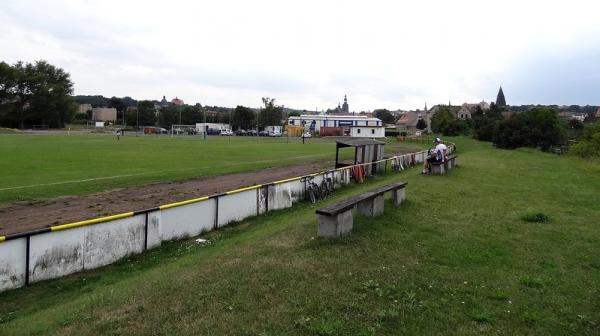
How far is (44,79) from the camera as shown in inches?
4186

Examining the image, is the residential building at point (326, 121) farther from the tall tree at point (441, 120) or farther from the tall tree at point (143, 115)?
the tall tree at point (143, 115)

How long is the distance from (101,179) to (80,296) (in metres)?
13.9

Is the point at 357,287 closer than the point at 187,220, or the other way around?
the point at 357,287

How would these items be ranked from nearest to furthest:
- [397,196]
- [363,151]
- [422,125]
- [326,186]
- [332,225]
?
[332,225] < [397,196] < [326,186] < [363,151] < [422,125]

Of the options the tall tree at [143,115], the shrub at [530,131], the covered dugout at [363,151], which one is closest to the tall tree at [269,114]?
the tall tree at [143,115]

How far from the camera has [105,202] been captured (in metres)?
15.1

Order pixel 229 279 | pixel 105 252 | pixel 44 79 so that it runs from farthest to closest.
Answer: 1. pixel 44 79
2. pixel 105 252
3. pixel 229 279

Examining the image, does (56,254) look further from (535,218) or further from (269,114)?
(269,114)

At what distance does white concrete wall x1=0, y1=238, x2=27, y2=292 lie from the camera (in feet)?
25.4

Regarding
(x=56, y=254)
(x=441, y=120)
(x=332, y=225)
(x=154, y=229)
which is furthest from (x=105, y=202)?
(x=441, y=120)

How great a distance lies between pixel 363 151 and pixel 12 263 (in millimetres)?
19218

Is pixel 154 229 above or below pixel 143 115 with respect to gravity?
below

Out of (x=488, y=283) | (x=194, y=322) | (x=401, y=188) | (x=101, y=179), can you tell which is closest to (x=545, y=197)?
(x=401, y=188)

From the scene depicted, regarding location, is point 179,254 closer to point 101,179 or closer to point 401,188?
point 401,188
